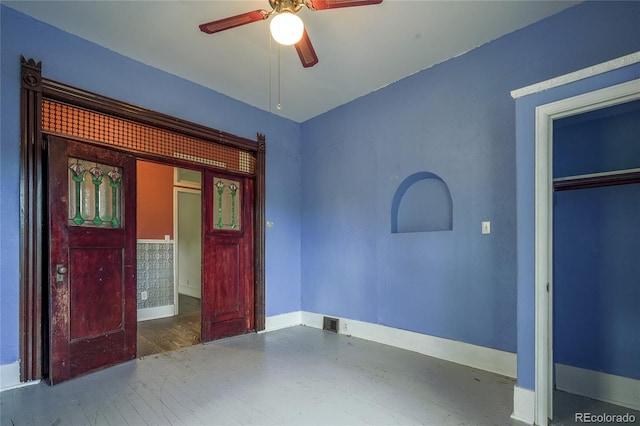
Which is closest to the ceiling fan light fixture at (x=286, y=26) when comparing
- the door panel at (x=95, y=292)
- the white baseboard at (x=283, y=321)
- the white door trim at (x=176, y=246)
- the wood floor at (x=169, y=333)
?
the door panel at (x=95, y=292)

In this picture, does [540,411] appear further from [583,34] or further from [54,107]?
[54,107]

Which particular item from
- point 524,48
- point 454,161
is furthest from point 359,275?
point 524,48

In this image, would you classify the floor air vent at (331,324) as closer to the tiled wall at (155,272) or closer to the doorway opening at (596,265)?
the doorway opening at (596,265)

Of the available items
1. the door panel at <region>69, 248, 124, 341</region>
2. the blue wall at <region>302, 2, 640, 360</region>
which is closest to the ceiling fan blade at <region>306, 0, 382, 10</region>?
the blue wall at <region>302, 2, 640, 360</region>

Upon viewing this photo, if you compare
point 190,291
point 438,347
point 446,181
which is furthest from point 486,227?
point 190,291

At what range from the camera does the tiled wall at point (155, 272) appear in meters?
5.01

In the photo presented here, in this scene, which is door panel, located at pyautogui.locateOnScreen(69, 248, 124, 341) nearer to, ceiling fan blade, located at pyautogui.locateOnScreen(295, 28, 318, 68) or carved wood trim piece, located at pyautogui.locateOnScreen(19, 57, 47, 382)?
carved wood trim piece, located at pyautogui.locateOnScreen(19, 57, 47, 382)

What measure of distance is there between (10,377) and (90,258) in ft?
3.39

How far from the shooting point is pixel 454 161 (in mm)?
3283

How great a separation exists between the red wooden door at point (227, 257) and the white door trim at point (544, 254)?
10.7 ft

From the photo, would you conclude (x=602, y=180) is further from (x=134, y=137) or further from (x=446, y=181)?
(x=134, y=137)

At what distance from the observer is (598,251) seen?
8.34 ft

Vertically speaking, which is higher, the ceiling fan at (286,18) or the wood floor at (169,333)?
the ceiling fan at (286,18)

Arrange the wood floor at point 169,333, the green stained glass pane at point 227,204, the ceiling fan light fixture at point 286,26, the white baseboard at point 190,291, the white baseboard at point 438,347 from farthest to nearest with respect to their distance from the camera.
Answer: the white baseboard at point 190,291, the green stained glass pane at point 227,204, the wood floor at point 169,333, the white baseboard at point 438,347, the ceiling fan light fixture at point 286,26
